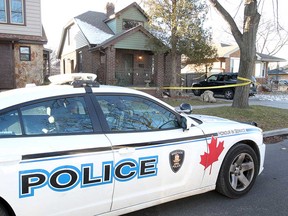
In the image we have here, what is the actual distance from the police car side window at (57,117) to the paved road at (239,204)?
137cm

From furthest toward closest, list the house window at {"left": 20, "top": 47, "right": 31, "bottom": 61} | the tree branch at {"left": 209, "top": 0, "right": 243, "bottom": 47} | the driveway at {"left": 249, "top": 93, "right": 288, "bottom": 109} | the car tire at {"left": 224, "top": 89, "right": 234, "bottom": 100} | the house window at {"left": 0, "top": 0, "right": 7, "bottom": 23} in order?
the car tire at {"left": 224, "top": 89, "right": 234, "bottom": 100}, the house window at {"left": 20, "top": 47, "right": 31, "bottom": 61}, the driveway at {"left": 249, "top": 93, "right": 288, "bottom": 109}, the house window at {"left": 0, "top": 0, "right": 7, "bottom": 23}, the tree branch at {"left": 209, "top": 0, "right": 243, "bottom": 47}

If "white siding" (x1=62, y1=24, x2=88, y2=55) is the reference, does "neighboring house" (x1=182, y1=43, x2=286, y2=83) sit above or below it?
below

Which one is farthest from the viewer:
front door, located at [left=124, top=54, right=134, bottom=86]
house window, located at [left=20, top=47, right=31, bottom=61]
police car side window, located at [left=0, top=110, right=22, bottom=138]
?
front door, located at [left=124, top=54, right=134, bottom=86]

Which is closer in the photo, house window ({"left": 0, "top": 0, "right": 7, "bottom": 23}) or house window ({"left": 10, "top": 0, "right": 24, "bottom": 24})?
house window ({"left": 0, "top": 0, "right": 7, "bottom": 23})

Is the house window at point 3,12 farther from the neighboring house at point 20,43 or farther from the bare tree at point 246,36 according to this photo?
the bare tree at point 246,36

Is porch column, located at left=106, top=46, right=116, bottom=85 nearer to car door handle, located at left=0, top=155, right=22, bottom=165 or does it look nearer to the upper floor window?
the upper floor window

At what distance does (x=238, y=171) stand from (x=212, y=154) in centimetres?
64

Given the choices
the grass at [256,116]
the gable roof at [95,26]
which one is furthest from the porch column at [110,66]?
the grass at [256,116]

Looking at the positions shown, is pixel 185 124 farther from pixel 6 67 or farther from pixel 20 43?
pixel 20 43

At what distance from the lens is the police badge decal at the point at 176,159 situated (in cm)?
326

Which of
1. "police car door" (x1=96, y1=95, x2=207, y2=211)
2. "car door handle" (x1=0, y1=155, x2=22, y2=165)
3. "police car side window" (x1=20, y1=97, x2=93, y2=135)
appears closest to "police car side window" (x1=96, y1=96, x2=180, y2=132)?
"police car door" (x1=96, y1=95, x2=207, y2=211)

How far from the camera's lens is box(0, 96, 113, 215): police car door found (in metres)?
2.41

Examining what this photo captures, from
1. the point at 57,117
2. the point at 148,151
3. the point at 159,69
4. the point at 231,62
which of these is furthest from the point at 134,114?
the point at 231,62

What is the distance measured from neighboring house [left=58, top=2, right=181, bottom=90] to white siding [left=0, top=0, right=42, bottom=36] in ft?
12.9
